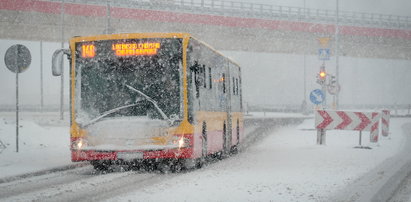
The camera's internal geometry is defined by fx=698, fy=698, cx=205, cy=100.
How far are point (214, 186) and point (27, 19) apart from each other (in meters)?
35.5

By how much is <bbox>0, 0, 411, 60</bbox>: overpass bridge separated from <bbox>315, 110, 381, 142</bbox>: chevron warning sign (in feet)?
64.4

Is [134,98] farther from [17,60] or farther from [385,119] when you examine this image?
[385,119]

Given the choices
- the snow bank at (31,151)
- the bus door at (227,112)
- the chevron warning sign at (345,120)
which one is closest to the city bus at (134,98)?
the snow bank at (31,151)

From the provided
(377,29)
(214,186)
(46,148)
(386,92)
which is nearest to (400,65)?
(386,92)

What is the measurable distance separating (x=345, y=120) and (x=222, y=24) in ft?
107

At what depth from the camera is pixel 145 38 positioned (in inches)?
551

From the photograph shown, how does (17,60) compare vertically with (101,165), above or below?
above

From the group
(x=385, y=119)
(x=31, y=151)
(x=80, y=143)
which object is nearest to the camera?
(x=80, y=143)

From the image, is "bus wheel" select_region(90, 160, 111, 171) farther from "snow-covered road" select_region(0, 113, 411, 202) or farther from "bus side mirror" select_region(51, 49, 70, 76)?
"bus side mirror" select_region(51, 49, 70, 76)

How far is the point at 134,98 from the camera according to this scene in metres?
13.7

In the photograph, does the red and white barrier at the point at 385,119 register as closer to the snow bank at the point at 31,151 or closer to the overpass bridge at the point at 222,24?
the snow bank at the point at 31,151

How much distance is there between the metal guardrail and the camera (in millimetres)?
48594

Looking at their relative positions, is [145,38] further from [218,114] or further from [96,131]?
[218,114]

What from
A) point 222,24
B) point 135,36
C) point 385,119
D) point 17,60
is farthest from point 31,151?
point 222,24
